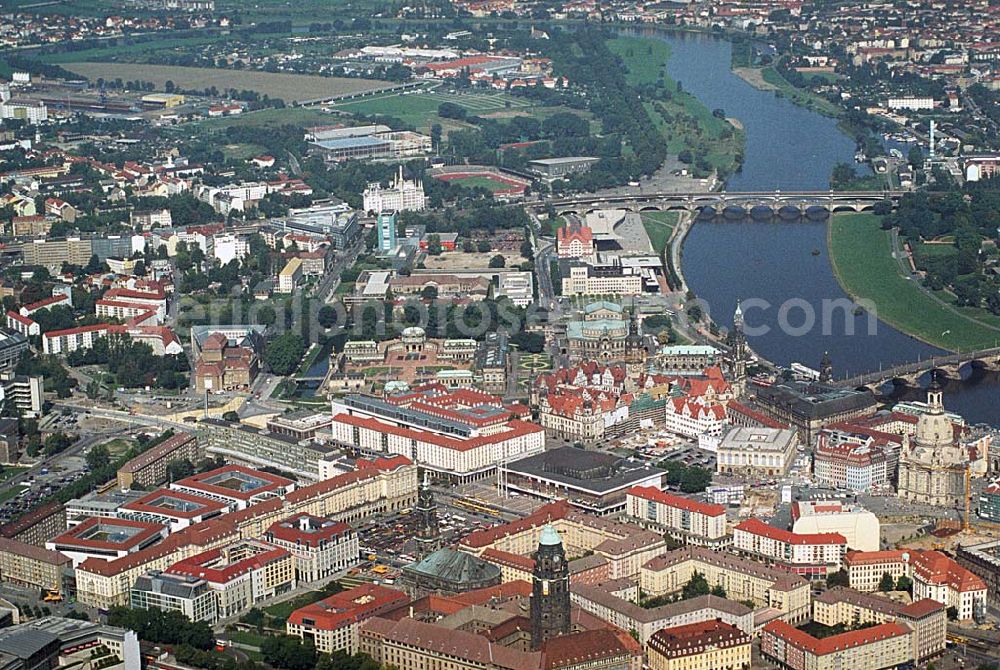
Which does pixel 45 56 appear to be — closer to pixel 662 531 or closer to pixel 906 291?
pixel 906 291

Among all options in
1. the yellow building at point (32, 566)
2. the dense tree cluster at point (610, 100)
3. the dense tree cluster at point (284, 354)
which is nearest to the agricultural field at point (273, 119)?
the dense tree cluster at point (610, 100)

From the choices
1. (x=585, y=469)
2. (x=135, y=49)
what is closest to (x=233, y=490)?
(x=585, y=469)

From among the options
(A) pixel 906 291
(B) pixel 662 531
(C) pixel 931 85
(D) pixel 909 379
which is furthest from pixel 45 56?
(B) pixel 662 531

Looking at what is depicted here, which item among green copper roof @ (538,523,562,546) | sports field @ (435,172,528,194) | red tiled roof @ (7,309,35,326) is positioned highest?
green copper roof @ (538,523,562,546)

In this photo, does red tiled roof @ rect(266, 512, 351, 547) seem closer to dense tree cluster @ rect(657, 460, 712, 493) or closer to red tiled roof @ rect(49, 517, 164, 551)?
red tiled roof @ rect(49, 517, 164, 551)

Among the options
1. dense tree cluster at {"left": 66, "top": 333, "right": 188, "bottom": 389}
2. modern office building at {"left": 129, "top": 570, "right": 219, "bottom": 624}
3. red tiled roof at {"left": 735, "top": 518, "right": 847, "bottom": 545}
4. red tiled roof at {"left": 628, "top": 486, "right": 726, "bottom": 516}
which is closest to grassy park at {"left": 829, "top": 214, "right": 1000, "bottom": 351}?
red tiled roof at {"left": 628, "top": 486, "right": 726, "bottom": 516}

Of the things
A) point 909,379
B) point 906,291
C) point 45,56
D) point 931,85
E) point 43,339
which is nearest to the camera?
point 909,379

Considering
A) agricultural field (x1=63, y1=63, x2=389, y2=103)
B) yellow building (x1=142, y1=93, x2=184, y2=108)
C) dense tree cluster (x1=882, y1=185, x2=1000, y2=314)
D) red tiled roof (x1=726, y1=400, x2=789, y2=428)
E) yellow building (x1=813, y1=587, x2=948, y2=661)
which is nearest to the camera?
yellow building (x1=813, y1=587, x2=948, y2=661)

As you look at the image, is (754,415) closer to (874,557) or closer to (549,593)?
(874,557)
